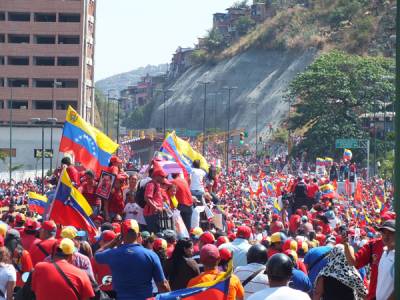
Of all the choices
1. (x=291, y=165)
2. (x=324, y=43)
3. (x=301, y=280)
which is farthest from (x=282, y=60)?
(x=301, y=280)

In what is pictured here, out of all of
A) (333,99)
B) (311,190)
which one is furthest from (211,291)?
(333,99)

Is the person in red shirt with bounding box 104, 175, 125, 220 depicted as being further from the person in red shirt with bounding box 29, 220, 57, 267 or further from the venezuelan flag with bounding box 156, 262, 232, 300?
the venezuelan flag with bounding box 156, 262, 232, 300

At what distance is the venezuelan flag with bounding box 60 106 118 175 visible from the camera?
20.6m

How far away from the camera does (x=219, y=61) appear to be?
541 ft

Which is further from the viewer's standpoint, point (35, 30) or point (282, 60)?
point (282, 60)

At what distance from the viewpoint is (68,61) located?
343 ft

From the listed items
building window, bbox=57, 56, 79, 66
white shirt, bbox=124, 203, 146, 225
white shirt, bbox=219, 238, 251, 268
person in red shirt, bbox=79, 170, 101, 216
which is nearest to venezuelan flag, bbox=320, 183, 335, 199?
person in red shirt, bbox=79, 170, 101, 216

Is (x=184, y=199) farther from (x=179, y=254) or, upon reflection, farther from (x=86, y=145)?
(x=179, y=254)

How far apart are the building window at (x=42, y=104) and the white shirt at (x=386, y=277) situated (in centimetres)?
9526

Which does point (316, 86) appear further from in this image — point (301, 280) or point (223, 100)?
point (301, 280)

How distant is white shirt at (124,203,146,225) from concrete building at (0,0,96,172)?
84.1m

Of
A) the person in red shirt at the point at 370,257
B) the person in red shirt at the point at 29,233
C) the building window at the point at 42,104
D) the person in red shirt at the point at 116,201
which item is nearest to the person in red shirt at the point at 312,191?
the person in red shirt at the point at 116,201

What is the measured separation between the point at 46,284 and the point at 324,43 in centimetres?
13222

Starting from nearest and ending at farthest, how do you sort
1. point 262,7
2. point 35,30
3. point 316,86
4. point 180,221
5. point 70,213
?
1. point 70,213
2. point 180,221
3. point 316,86
4. point 35,30
5. point 262,7
